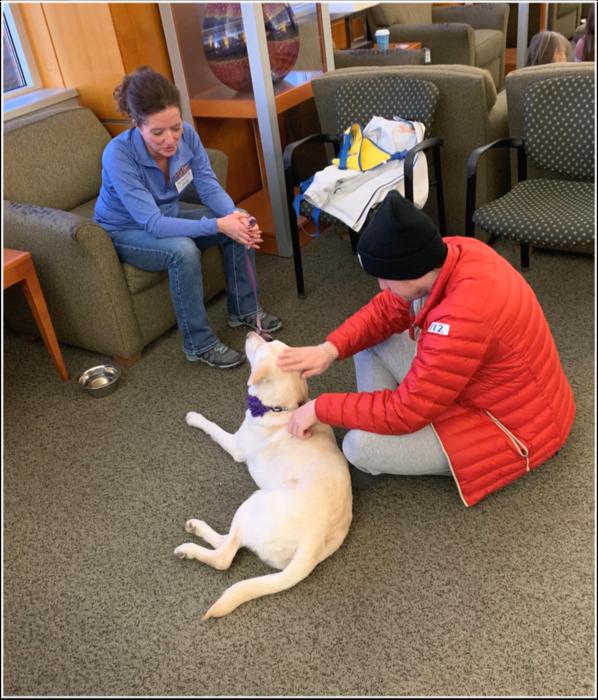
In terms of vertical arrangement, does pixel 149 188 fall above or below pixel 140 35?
below

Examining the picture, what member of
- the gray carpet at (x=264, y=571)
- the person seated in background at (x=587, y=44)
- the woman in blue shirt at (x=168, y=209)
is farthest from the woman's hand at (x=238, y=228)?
the person seated in background at (x=587, y=44)

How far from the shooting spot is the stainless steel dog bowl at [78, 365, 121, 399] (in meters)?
2.72

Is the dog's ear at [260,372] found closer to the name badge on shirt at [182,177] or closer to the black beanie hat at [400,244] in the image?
the black beanie hat at [400,244]

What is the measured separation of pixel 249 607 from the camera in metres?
1.81

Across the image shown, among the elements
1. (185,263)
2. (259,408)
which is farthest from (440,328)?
(185,263)

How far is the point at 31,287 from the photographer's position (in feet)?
8.61

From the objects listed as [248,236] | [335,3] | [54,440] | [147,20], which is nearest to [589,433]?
[248,236]

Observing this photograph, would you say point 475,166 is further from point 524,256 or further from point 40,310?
point 40,310

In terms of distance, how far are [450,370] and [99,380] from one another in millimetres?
1633

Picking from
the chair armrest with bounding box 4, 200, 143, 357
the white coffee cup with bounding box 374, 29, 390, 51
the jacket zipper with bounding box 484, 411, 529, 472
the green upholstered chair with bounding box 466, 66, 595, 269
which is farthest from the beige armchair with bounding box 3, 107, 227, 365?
the white coffee cup with bounding box 374, 29, 390, 51

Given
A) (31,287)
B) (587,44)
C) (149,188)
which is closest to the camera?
(31,287)

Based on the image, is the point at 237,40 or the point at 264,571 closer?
the point at 264,571

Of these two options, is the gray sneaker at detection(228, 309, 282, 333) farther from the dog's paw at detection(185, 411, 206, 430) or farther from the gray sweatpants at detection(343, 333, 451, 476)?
the gray sweatpants at detection(343, 333, 451, 476)

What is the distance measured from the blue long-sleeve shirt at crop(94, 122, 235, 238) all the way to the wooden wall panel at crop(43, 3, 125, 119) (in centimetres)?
81
